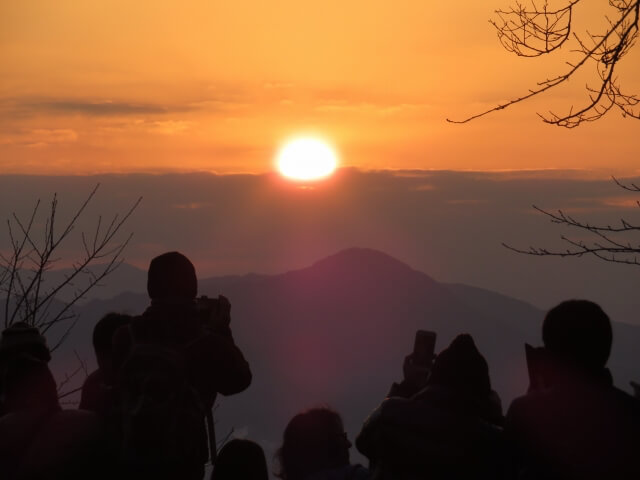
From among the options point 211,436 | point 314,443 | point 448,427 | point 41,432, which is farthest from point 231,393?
point 448,427

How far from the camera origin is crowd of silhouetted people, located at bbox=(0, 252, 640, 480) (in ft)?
16.4

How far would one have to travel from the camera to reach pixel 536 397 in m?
5.07

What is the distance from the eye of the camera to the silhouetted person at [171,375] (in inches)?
213

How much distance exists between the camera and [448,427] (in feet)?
17.1

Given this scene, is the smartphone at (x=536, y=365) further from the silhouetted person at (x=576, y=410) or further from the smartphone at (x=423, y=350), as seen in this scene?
the smartphone at (x=423, y=350)

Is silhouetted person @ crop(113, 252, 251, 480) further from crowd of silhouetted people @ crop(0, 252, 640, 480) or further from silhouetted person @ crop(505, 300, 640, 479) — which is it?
silhouetted person @ crop(505, 300, 640, 479)

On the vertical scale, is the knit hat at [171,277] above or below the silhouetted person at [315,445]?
above

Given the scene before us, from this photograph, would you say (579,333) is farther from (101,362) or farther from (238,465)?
(101,362)

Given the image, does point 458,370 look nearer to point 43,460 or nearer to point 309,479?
point 309,479

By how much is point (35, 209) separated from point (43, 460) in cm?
560

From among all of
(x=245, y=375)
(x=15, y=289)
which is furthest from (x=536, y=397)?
(x=15, y=289)

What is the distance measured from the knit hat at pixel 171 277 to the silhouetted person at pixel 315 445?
3.73ft

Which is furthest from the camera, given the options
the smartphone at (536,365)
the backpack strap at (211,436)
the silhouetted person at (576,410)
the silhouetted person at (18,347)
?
the backpack strap at (211,436)

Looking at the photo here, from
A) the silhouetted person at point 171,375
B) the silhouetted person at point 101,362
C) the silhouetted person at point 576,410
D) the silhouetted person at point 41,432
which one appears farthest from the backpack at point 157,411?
the silhouetted person at point 576,410
